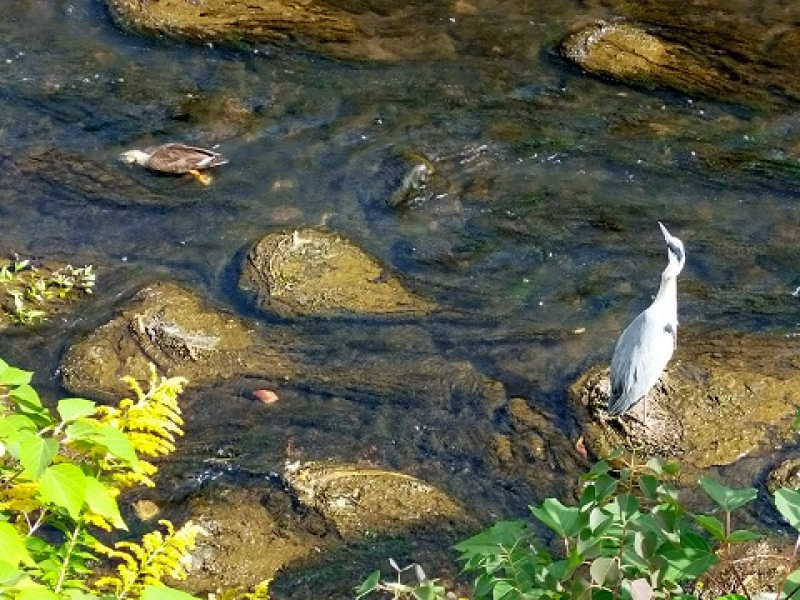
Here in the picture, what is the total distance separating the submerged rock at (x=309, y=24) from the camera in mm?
7676

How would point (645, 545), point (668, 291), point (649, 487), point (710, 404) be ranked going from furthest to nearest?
1. point (710, 404)
2. point (668, 291)
3. point (649, 487)
4. point (645, 545)

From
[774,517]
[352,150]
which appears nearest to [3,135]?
[352,150]

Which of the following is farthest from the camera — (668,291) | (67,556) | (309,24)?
(309,24)

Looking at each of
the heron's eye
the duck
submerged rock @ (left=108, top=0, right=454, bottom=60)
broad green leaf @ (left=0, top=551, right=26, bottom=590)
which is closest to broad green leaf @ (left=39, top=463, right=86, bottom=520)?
broad green leaf @ (left=0, top=551, right=26, bottom=590)

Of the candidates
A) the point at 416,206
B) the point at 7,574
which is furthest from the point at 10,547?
the point at 416,206

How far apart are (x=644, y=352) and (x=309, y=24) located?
4162mm

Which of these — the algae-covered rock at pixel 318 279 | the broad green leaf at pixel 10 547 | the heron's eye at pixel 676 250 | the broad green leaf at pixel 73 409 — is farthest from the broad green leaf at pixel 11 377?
the heron's eye at pixel 676 250

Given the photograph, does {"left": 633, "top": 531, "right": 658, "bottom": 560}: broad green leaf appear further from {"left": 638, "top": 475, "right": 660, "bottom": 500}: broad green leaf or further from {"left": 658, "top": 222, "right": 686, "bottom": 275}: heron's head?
{"left": 658, "top": 222, "right": 686, "bottom": 275}: heron's head

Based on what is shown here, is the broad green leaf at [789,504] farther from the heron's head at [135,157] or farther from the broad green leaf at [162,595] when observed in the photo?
the heron's head at [135,157]

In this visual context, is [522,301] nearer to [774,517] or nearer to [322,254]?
[322,254]

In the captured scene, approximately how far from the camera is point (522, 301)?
5.71m

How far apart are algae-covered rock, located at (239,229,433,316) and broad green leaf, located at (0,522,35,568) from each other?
158 inches

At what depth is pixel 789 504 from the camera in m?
1.76

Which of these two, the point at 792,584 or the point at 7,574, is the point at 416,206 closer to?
the point at 792,584
